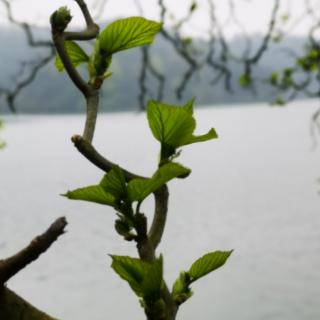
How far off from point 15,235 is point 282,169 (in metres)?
33.7

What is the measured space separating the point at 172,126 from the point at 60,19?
165 mm

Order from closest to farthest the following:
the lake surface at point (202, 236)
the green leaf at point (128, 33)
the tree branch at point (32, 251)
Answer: the tree branch at point (32, 251), the green leaf at point (128, 33), the lake surface at point (202, 236)

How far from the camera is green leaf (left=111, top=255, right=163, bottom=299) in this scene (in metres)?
0.61

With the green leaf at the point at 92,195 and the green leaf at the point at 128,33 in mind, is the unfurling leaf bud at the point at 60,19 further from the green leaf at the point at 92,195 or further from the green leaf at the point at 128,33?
the green leaf at the point at 92,195

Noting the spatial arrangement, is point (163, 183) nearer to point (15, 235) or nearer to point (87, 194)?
point (87, 194)

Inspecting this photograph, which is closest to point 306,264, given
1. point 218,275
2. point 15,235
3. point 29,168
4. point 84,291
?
point 218,275

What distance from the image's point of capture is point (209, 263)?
71 cm

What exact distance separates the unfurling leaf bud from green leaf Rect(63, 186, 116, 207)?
17 cm

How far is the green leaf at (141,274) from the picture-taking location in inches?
24.2

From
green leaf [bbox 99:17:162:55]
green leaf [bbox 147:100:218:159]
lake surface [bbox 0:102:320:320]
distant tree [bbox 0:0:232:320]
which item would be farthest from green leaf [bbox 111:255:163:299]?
lake surface [bbox 0:102:320:320]

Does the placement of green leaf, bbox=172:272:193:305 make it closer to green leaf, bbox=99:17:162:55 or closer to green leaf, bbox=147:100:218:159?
green leaf, bbox=147:100:218:159

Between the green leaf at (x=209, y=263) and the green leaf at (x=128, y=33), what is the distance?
26 centimetres

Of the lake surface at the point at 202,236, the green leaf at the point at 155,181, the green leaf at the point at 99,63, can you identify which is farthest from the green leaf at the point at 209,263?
the lake surface at the point at 202,236

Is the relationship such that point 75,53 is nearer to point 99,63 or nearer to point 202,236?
point 99,63
